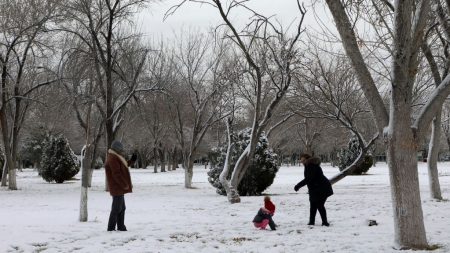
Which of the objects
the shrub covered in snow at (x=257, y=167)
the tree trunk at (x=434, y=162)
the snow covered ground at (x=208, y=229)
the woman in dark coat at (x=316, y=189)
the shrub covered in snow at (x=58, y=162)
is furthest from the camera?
the shrub covered in snow at (x=58, y=162)

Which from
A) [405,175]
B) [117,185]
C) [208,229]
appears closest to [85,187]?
[117,185]

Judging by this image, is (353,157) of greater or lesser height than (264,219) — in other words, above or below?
above

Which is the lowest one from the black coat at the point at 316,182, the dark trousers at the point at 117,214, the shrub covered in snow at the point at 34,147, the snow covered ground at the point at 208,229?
the snow covered ground at the point at 208,229

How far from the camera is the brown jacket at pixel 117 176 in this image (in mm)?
8391

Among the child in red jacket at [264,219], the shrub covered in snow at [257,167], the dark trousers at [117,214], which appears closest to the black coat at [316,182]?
the child in red jacket at [264,219]

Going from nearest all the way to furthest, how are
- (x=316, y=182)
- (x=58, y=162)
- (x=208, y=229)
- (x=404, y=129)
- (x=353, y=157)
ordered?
(x=404, y=129), (x=208, y=229), (x=316, y=182), (x=58, y=162), (x=353, y=157)

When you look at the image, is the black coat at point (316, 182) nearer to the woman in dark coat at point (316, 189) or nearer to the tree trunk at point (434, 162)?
the woman in dark coat at point (316, 189)

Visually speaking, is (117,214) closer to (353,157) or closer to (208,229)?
(208,229)

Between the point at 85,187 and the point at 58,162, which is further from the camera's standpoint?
the point at 58,162

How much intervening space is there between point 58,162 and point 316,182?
19.7 meters

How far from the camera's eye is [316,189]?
873cm

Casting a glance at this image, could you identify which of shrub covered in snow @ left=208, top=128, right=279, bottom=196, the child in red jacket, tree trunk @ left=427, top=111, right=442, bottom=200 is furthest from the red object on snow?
shrub covered in snow @ left=208, top=128, right=279, bottom=196

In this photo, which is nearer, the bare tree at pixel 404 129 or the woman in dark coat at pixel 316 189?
the bare tree at pixel 404 129

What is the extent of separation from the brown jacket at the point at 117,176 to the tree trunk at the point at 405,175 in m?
4.44
